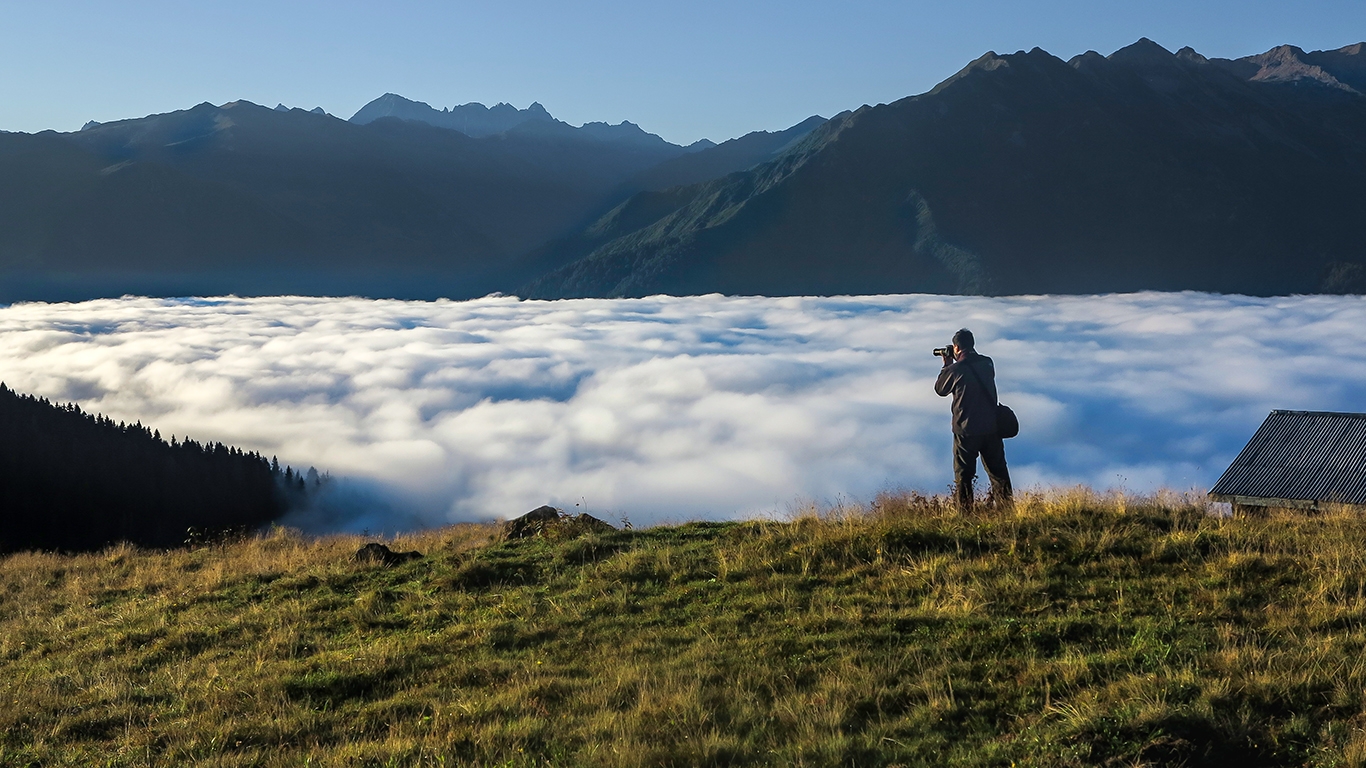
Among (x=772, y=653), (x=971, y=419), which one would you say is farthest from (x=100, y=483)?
(x=772, y=653)

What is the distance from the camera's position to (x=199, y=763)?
5898 millimetres

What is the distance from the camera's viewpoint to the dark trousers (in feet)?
39.3

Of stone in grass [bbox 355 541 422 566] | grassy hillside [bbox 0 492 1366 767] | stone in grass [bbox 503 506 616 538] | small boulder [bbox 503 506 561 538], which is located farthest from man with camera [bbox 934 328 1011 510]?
stone in grass [bbox 355 541 422 566]

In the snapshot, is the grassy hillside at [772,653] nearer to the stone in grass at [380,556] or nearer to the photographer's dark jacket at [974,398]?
the stone in grass at [380,556]

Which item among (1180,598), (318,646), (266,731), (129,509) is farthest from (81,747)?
(129,509)

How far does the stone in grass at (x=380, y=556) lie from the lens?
1298 cm

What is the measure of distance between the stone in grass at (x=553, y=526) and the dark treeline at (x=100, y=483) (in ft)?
330

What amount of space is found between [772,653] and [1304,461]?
63.4 feet

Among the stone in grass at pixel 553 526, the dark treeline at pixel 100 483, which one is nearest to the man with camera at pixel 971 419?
the stone in grass at pixel 553 526

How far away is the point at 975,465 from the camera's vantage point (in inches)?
484

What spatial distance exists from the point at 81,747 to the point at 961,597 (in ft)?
23.7

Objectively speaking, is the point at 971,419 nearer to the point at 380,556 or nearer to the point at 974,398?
the point at 974,398

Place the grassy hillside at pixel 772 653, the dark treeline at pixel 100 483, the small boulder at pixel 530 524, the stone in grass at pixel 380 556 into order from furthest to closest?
the dark treeline at pixel 100 483 < the small boulder at pixel 530 524 < the stone in grass at pixel 380 556 < the grassy hillside at pixel 772 653

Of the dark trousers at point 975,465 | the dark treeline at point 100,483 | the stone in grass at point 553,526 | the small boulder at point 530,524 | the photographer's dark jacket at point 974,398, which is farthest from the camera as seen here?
the dark treeline at point 100,483
